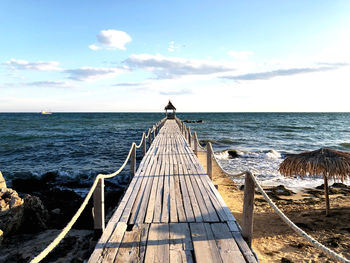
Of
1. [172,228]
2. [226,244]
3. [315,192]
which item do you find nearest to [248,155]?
[315,192]

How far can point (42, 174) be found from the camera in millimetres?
13398

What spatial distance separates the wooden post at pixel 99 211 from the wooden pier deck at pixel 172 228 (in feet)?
0.53

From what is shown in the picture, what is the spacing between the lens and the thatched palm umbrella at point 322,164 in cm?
615

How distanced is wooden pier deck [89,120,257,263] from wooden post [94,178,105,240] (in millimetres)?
162

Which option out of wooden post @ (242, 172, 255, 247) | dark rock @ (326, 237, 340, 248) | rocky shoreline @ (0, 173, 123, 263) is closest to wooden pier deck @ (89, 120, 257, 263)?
wooden post @ (242, 172, 255, 247)

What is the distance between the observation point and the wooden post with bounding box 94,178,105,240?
142 inches

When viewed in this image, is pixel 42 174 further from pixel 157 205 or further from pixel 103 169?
pixel 157 205

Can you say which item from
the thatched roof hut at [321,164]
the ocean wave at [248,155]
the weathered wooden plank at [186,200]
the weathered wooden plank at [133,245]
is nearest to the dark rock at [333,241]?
the thatched roof hut at [321,164]

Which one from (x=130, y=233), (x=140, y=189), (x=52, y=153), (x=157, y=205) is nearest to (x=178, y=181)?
(x=140, y=189)

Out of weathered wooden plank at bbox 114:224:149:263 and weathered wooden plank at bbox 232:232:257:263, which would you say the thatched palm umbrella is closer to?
weathered wooden plank at bbox 232:232:257:263

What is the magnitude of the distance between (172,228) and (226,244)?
91 cm

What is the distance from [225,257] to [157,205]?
1.94 meters

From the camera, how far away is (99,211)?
144 inches

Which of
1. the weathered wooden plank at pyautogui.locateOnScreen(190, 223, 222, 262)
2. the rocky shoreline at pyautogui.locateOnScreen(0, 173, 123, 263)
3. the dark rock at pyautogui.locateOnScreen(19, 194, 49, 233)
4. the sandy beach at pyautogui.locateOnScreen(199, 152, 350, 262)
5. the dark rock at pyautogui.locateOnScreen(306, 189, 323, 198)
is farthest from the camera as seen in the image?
the dark rock at pyautogui.locateOnScreen(306, 189, 323, 198)
